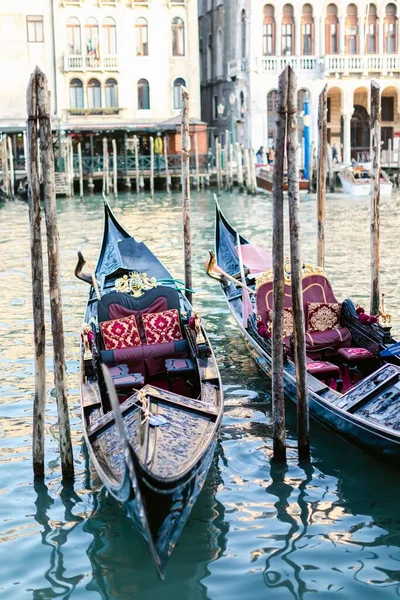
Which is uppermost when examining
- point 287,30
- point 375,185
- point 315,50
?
point 287,30

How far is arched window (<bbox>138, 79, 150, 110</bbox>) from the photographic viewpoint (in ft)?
71.5

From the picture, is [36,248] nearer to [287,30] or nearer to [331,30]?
[287,30]

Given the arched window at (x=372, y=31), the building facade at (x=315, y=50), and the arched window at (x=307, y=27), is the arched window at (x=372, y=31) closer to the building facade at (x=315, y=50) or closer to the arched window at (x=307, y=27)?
the building facade at (x=315, y=50)

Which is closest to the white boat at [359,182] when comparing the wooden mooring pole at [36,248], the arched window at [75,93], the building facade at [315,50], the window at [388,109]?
the building facade at [315,50]

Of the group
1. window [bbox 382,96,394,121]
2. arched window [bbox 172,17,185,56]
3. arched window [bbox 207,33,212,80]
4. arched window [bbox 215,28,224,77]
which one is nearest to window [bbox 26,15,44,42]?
arched window [bbox 172,17,185,56]

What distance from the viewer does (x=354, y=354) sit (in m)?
4.56

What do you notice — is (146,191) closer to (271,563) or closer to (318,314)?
(318,314)

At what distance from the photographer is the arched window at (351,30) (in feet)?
71.2

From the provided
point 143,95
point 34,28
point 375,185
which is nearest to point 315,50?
point 143,95

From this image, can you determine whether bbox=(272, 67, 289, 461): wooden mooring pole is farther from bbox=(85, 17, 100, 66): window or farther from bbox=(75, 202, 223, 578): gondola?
bbox=(85, 17, 100, 66): window

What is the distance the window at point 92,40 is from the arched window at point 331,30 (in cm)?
560

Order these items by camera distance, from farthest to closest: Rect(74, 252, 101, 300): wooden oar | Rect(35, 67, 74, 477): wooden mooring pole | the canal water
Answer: Rect(74, 252, 101, 300): wooden oar
Rect(35, 67, 74, 477): wooden mooring pole
the canal water

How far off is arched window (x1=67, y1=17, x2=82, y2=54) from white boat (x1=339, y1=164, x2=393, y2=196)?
7.22m

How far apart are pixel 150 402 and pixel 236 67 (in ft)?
65.1
